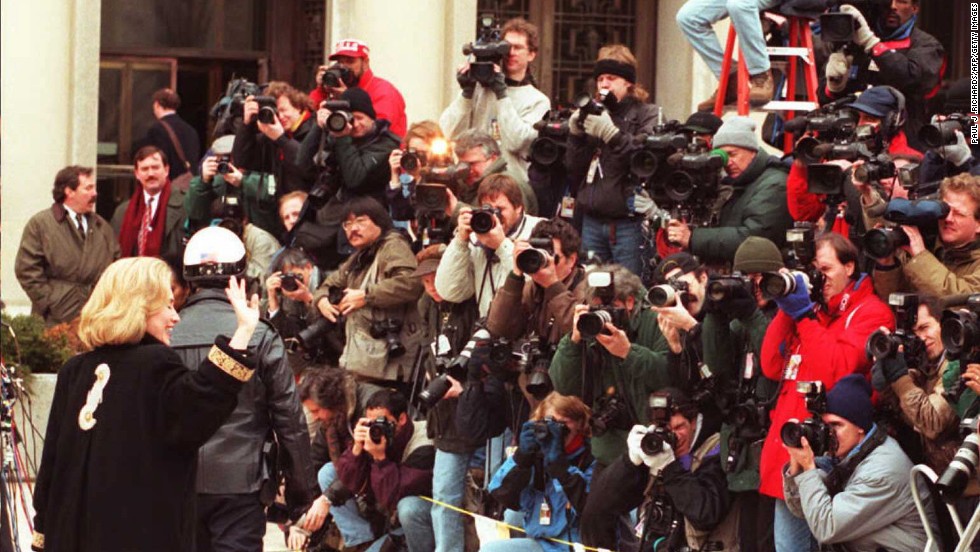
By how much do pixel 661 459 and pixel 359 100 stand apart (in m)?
3.81

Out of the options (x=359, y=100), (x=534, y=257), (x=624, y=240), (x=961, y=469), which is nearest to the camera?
(x=961, y=469)

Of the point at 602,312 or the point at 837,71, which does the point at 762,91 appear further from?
the point at 602,312

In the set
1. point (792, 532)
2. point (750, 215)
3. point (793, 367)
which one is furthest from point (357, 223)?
point (792, 532)

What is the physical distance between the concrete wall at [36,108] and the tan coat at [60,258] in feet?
4.33

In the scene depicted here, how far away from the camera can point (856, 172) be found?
33.3 feet

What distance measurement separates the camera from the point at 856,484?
9.84 meters

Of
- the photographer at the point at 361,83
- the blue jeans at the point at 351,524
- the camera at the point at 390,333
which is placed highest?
the photographer at the point at 361,83

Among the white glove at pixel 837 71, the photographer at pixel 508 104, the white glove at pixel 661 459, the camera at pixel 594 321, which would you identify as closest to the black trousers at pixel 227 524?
the camera at pixel 594 321

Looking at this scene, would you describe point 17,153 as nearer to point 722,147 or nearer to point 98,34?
point 98,34

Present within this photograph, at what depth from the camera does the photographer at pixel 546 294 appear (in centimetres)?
1144

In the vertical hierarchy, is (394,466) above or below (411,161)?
below

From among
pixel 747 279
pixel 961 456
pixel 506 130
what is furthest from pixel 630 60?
pixel 961 456

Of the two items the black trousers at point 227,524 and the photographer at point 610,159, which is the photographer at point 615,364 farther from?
the black trousers at point 227,524

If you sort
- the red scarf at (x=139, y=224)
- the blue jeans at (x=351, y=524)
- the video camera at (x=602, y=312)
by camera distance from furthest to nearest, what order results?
the red scarf at (x=139, y=224)
the blue jeans at (x=351, y=524)
the video camera at (x=602, y=312)
